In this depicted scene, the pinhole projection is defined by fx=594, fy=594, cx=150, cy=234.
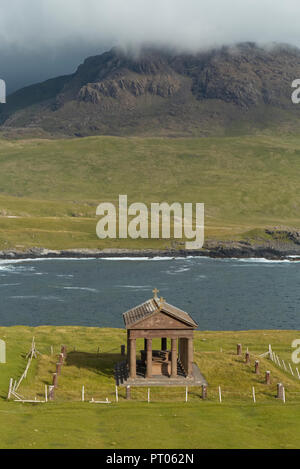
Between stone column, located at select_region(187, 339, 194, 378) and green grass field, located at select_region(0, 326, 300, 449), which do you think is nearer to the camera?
green grass field, located at select_region(0, 326, 300, 449)

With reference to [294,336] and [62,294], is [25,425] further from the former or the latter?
[62,294]

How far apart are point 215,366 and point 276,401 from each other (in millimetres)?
10802

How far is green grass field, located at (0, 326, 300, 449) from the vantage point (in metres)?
35.4

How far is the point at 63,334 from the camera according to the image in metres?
82.3

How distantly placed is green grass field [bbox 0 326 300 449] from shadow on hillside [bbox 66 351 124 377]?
10 centimetres

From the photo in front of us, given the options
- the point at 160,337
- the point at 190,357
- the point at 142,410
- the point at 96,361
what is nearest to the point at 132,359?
the point at 160,337

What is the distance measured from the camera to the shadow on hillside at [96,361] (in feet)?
193

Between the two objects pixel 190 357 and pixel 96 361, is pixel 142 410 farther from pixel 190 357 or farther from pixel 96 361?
pixel 96 361

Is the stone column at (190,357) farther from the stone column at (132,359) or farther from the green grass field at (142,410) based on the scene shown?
the stone column at (132,359)

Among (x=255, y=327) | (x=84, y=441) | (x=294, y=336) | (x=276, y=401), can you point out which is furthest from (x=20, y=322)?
(x=84, y=441)

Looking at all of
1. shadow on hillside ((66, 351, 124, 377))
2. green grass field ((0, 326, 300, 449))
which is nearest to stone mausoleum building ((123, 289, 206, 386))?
green grass field ((0, 326, 300, 449))

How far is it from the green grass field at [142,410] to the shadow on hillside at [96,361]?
101mm

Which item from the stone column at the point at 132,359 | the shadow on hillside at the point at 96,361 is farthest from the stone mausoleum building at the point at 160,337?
the shadow on hillside at the point at 96,361

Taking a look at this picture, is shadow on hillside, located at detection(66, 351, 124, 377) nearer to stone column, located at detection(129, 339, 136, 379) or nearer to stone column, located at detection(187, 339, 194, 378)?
stone column, located at detection(129, 339, 136, 379)
